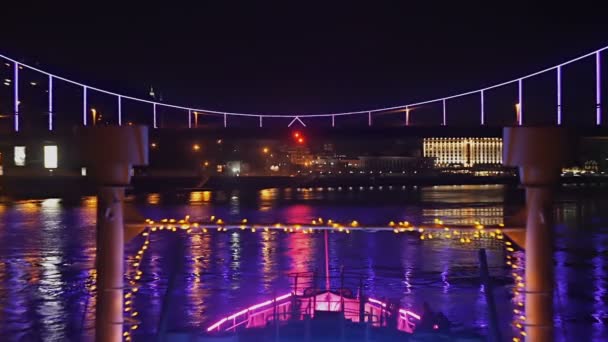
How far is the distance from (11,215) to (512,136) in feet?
98.1

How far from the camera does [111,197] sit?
15.2 ft

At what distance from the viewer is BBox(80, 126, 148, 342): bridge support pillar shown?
180 inches

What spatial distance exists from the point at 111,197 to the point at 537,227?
2.35 m

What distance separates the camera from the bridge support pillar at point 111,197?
458 cm

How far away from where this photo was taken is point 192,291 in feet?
40.5

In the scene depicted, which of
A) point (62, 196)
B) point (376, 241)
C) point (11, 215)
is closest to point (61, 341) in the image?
point (376, 241)

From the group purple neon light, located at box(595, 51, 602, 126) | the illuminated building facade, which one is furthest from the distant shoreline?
the illuminated building facade

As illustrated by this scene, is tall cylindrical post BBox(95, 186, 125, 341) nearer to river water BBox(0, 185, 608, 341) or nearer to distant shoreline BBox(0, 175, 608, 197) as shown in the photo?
river water BBox(0, 185, 608, 341)

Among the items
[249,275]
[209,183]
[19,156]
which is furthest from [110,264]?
[19,156]

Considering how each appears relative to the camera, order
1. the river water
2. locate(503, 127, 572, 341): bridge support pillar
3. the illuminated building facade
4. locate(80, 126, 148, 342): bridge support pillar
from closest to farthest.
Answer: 1. locate(503, 127, 572, 341): bridge support pillar
2. locate(80, 126, 148, 342): bridge support pillar
3. the river water
4. the illuminated building facade

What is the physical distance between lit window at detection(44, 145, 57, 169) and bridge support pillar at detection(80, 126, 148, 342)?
71040mm

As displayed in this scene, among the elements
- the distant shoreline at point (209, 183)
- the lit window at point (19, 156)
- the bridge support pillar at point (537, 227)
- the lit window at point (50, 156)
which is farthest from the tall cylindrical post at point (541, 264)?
the lit window at point (19, 156)

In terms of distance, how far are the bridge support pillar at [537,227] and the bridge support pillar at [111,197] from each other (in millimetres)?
2043

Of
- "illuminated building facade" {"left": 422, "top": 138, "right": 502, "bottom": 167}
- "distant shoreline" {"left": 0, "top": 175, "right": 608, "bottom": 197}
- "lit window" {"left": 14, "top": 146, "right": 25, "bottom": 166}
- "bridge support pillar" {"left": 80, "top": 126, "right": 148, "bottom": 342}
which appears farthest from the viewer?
"illuminated building facade" {"left": 422, "top": 138, "right": 502, "bottom": 167}
